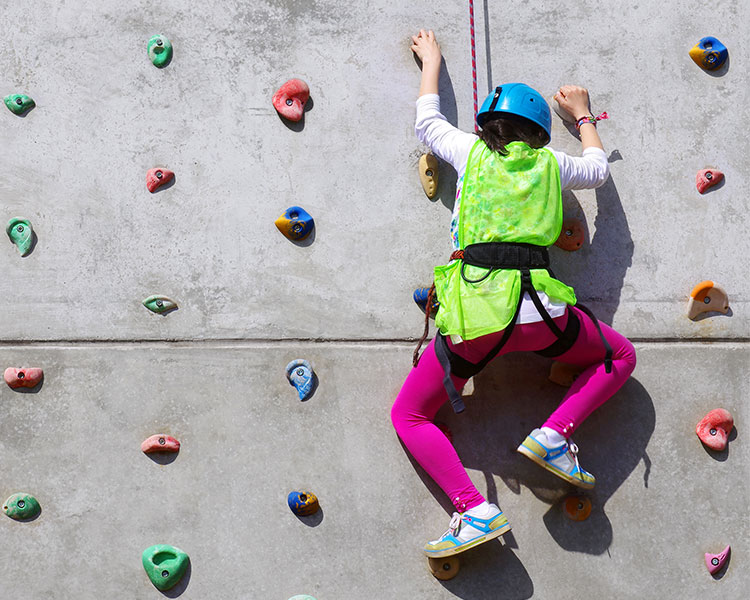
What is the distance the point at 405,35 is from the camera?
3504 millimetres

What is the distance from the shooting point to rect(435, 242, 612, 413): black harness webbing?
2.93 metres

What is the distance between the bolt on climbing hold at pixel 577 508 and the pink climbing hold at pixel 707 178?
128 cm

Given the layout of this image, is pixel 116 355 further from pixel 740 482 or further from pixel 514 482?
pixel 740 482

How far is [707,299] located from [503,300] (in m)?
1.00

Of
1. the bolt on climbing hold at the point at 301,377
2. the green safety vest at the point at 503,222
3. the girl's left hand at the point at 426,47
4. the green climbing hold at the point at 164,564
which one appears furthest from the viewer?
the girl's left hand at the point at 426,47

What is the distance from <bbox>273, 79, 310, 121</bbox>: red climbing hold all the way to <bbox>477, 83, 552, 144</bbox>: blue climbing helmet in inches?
29.7

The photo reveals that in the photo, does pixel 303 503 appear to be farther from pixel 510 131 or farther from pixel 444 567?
pixel 510 131

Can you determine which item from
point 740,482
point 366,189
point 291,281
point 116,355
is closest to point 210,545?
point 116,355

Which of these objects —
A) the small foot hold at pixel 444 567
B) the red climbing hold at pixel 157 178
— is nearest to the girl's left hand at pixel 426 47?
the red climbing hold at pixel 157 178

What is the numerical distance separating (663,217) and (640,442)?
2.87ft

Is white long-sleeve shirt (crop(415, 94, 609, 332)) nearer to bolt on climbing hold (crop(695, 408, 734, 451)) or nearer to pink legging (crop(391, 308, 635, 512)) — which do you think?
pink legging (crop(391, 308, 635, 512))

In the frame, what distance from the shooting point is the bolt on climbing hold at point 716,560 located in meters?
3.27

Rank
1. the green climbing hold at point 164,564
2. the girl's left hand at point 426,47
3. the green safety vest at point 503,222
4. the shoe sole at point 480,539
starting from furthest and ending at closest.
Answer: the girl's left hand at point 426,47, the green climbing hold at point 164,564, the shoe sole at point 480,539, the green safety vest at point 503,222

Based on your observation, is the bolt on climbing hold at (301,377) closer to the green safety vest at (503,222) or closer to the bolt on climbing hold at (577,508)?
the green safety vest at (503,222)
